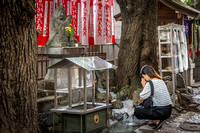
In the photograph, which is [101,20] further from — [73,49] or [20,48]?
[20,48]

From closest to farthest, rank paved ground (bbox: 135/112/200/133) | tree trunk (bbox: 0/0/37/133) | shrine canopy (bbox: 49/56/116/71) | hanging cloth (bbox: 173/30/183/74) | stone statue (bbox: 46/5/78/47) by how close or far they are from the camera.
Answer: tree trunk (bbox: 0/0/37/133)
shrine canopy (bbox: 49/56/116/71)
paved ground (bbox: 135/112/200/133)
stone statue (bbox: 46/5/78/47)
hanging cloth (bbox: 173/30/183/74)

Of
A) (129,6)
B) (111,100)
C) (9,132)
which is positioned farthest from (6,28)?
(129,6)

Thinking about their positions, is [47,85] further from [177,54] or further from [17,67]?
[177,54]

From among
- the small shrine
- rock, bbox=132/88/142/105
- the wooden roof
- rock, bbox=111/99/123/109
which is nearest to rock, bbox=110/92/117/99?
rock, bbox=111/99/123/109

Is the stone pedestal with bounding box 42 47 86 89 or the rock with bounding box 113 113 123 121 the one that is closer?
the rock with bounding box 113 113 123 121

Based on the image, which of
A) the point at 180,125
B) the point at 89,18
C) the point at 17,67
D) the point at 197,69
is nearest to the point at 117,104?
the point at 180,125

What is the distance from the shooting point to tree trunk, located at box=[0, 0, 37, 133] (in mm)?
5398

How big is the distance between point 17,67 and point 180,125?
5457 mm

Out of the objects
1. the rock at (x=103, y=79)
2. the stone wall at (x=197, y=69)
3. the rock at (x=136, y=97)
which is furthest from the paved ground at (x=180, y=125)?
the stone wall at (x=197, y=69)

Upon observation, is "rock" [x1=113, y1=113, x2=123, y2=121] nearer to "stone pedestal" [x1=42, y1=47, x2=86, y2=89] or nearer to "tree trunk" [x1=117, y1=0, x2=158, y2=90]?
"stone pedestal" [x1=42, y1=47, x2=86, y2=89]

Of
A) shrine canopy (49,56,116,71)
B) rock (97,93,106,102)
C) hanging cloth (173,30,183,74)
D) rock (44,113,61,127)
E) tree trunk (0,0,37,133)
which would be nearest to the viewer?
tree trunk (0,0,37,133)

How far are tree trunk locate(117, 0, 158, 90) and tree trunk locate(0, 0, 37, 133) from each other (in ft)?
23.2

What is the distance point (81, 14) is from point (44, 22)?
199 cm

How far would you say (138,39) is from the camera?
12477 millimetres
